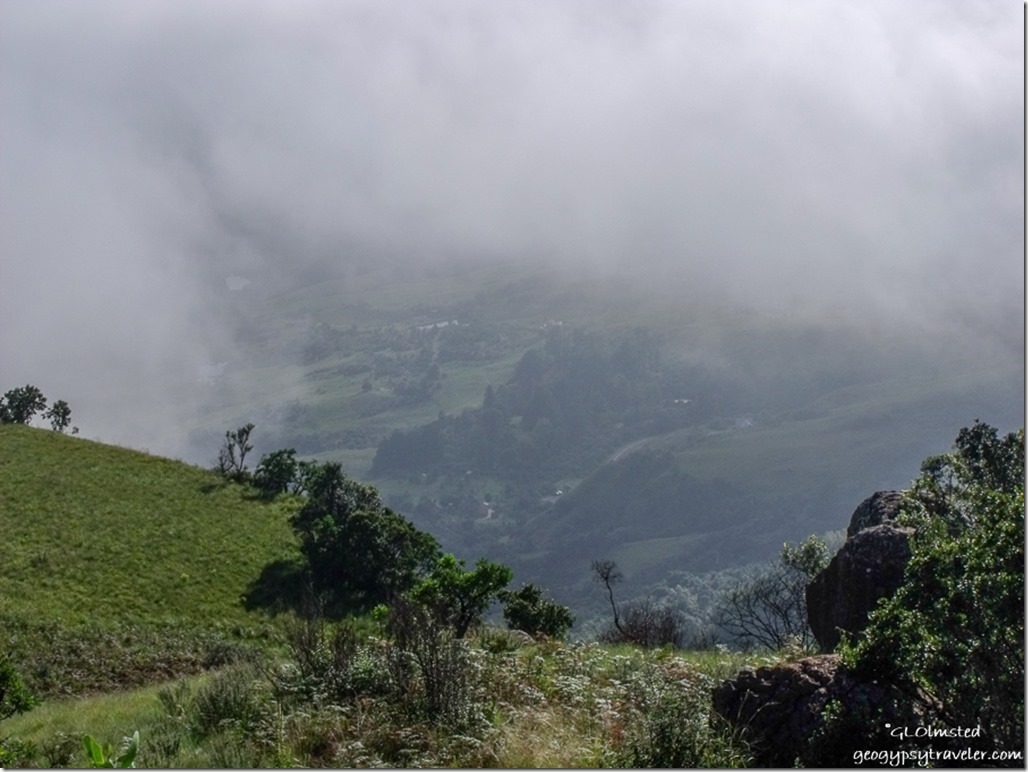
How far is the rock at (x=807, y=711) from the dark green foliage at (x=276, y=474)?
47.5 m

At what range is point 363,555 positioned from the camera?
45156mm

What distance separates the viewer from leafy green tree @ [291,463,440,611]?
44094 millimetres

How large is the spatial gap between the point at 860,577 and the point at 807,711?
512 cm

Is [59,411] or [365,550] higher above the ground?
[59,411]

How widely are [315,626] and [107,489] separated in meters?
41.2

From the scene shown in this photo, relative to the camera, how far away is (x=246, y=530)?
48.2 m

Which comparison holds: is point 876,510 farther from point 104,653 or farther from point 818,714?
point 104,653

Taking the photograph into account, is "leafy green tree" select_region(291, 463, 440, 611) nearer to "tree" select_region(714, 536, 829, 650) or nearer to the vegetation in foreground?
"tree" select_region(714, 536, 829, 650)

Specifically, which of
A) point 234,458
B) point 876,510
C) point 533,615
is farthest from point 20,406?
point 876,510

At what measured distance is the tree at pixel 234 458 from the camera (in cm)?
5631

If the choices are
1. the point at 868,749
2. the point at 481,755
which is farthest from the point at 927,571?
the point at 481,755

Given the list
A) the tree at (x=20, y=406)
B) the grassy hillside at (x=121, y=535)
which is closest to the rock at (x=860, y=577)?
the grassy hillside at (x=121, y=535)

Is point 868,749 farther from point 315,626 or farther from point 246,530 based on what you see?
point 246,530

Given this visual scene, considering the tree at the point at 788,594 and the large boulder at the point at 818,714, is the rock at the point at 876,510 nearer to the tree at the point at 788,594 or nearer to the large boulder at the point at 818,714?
the large boulder at the point at 818,714
